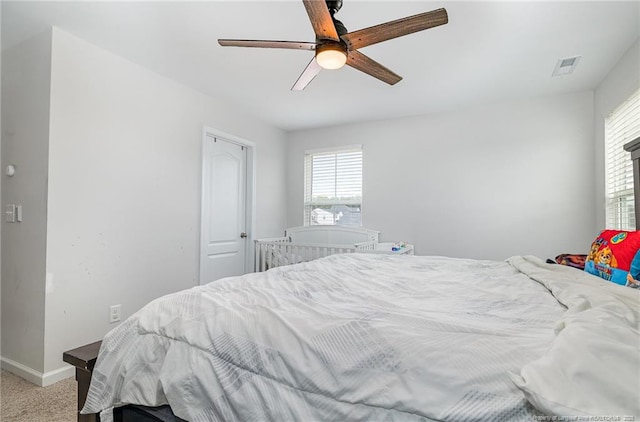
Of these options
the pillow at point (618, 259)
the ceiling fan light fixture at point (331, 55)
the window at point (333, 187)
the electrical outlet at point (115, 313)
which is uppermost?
the ceiling fan light fixture at point (331, 55)

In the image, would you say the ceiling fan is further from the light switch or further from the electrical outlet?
the electrical outlet

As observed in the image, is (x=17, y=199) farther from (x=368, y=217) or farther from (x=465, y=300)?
(x=368, y=217)

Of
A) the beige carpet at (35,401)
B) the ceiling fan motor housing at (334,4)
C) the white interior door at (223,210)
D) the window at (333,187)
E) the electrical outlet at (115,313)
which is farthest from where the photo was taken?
the window at (333,187)

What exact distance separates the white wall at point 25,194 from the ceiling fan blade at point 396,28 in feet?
7.21

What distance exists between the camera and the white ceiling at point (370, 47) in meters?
2.05

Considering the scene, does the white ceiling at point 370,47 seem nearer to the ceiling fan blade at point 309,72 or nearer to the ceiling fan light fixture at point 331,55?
the ceiling fan blade at point 309,72

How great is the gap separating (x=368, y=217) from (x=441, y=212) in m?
0.94

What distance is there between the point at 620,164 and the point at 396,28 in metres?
2.51

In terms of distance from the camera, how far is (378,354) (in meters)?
0.84

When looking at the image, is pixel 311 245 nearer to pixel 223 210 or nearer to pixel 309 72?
pixel 223 210

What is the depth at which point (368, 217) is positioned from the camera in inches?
170

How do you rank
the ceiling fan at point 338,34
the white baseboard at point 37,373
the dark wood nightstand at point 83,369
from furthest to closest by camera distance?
the white baseboard at point 37,373 < the ceiling fan at point 338,34 < the dark wood nightstand at point 83,369

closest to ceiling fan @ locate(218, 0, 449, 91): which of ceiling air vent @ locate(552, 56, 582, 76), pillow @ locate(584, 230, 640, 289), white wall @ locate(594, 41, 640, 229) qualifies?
pillow @ locate(584, 230, 640, 289)

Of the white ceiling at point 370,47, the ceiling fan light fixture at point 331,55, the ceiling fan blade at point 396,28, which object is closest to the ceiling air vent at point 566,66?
the white ceiling at point 370,47
